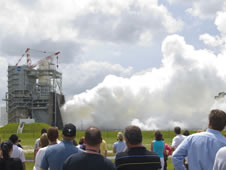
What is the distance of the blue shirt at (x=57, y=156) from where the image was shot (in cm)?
728

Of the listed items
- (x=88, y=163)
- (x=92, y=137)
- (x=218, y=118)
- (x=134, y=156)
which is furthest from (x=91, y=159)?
(x=218, y=118)

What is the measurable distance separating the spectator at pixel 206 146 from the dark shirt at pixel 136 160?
73 cm

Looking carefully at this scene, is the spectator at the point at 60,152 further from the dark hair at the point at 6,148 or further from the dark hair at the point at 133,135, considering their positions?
the dark hair at the point at 133,135

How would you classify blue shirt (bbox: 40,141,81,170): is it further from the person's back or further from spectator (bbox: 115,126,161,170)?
the person's back

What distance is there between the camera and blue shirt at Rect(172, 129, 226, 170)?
6430mm

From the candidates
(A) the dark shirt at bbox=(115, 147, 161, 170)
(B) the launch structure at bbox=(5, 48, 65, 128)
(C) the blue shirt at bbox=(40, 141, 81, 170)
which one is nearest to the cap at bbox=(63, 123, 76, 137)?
(C) the blue shirt at bbox=(40, 141, 81, 170)

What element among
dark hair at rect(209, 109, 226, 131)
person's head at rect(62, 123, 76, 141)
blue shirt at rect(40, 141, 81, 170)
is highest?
dark hair at rect(209, 109, 226, 131)

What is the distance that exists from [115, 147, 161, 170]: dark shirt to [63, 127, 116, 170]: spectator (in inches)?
17.5

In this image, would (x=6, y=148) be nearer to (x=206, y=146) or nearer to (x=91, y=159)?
(x=91, y=159)

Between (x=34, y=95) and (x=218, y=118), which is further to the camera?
(x=34, y=95)

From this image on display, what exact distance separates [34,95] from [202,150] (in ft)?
403

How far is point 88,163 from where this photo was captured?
5469 millimetres

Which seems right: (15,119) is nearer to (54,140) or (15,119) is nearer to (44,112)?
(44,112)

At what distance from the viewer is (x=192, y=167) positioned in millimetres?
6543
